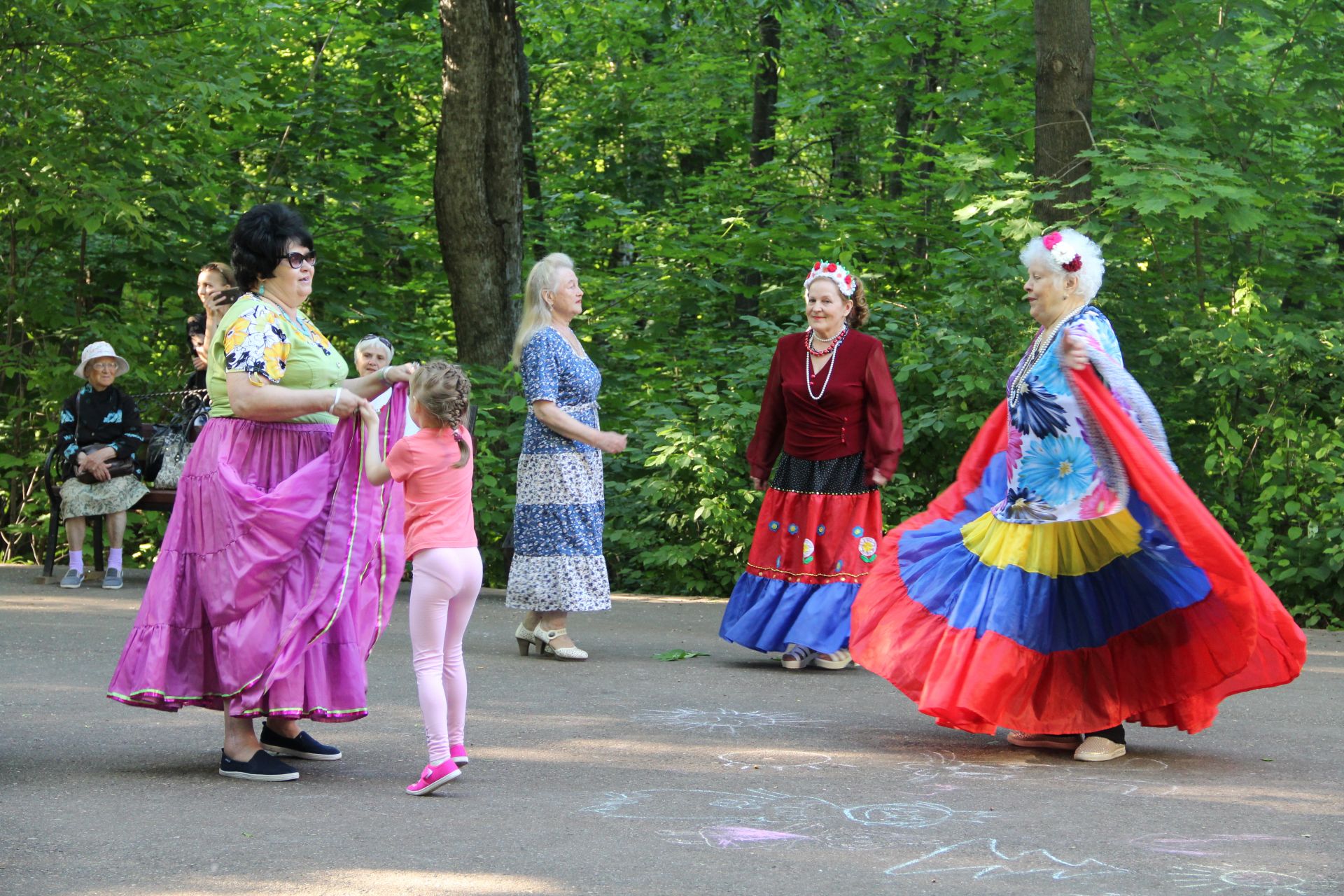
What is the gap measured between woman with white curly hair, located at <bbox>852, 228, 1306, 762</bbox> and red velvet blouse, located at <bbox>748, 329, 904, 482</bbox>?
2016 millimetres

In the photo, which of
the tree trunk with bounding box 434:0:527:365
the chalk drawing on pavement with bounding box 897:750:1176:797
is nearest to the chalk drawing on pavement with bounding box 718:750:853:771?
the chalk drawing on pavement with bounding box 897:750:1176:797

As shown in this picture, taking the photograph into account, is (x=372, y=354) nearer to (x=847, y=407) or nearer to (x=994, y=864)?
(x=847, y=407)

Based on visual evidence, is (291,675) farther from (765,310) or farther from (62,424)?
(765,310)

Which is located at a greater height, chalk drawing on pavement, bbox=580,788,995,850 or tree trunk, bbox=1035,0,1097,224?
tree trunk, bbox=1035,0,1097,224

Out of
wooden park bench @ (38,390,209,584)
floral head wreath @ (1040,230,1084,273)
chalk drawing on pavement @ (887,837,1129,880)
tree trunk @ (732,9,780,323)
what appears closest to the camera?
chalk drawing on pavement @ (887,837,1129,880)

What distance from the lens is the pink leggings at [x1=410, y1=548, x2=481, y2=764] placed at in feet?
17.1

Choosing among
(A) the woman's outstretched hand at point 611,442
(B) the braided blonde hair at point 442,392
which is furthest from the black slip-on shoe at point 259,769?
(A) the woman's outstretched hand at point 611,442

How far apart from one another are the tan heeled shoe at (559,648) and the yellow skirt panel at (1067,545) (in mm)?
2965

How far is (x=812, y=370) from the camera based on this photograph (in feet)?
27.8

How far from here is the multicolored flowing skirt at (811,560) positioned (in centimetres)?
837

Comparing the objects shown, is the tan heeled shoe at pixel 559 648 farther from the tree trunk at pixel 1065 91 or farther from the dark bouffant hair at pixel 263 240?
the tree trunk at pixel 1065 91

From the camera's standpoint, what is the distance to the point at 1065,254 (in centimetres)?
612

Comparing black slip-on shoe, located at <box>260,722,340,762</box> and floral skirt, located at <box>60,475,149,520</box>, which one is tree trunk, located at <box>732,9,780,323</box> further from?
black slip-on shoe, located at <box>260,722,340,762</box>

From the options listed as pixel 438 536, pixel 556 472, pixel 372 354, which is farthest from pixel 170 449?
pixel 438 536
